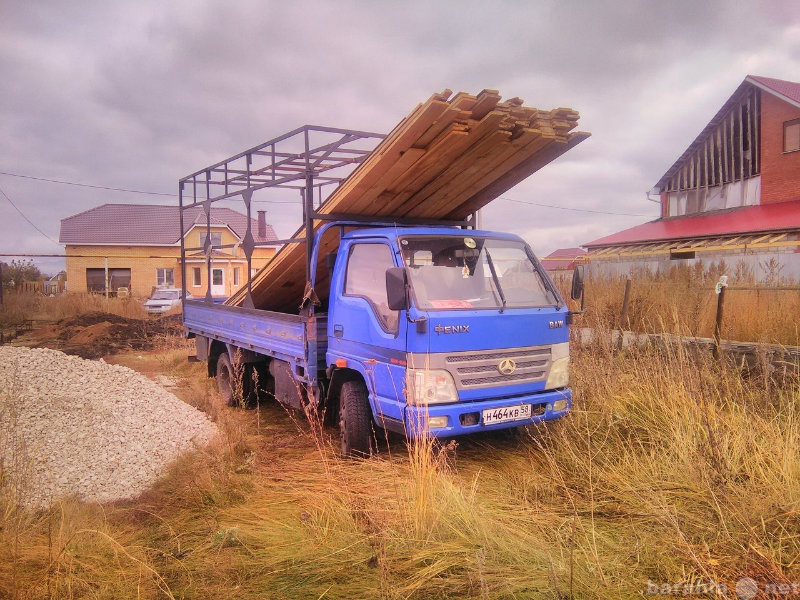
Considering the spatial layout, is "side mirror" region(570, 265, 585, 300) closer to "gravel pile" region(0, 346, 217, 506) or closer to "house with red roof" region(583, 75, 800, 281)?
"gravel pile" region(0, 346, 217, 506)

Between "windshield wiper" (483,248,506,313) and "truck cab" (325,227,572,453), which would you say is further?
"windshield wiper" (483,248,506,313)

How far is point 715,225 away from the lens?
2158cm

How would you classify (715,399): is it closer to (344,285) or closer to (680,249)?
(344,285)

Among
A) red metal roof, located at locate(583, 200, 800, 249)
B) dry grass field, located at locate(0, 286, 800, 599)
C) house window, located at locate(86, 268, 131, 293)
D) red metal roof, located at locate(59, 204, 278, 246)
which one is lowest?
dry grass field, located at locate(0, 286, 800, 599)

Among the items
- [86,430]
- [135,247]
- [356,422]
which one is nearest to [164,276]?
[135,247]

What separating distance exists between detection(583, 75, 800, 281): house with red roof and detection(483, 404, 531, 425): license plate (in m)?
14.0

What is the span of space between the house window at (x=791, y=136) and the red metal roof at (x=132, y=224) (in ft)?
90.4

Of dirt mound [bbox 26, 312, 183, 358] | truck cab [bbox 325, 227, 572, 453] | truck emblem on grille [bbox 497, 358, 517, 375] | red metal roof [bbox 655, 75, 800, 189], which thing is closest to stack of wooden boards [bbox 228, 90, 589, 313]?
truck cab [bbox 325, 227, 572, 453]

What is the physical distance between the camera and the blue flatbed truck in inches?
173

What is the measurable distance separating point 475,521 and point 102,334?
1735 centimetres

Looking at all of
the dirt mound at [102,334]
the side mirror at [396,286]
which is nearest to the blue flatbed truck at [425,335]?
the side mirror at [396,286]

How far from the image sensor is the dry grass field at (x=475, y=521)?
2.95 meters

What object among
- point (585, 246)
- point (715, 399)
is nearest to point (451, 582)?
point (715, 399)

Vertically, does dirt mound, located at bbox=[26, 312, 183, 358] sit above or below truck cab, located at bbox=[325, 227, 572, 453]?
below
